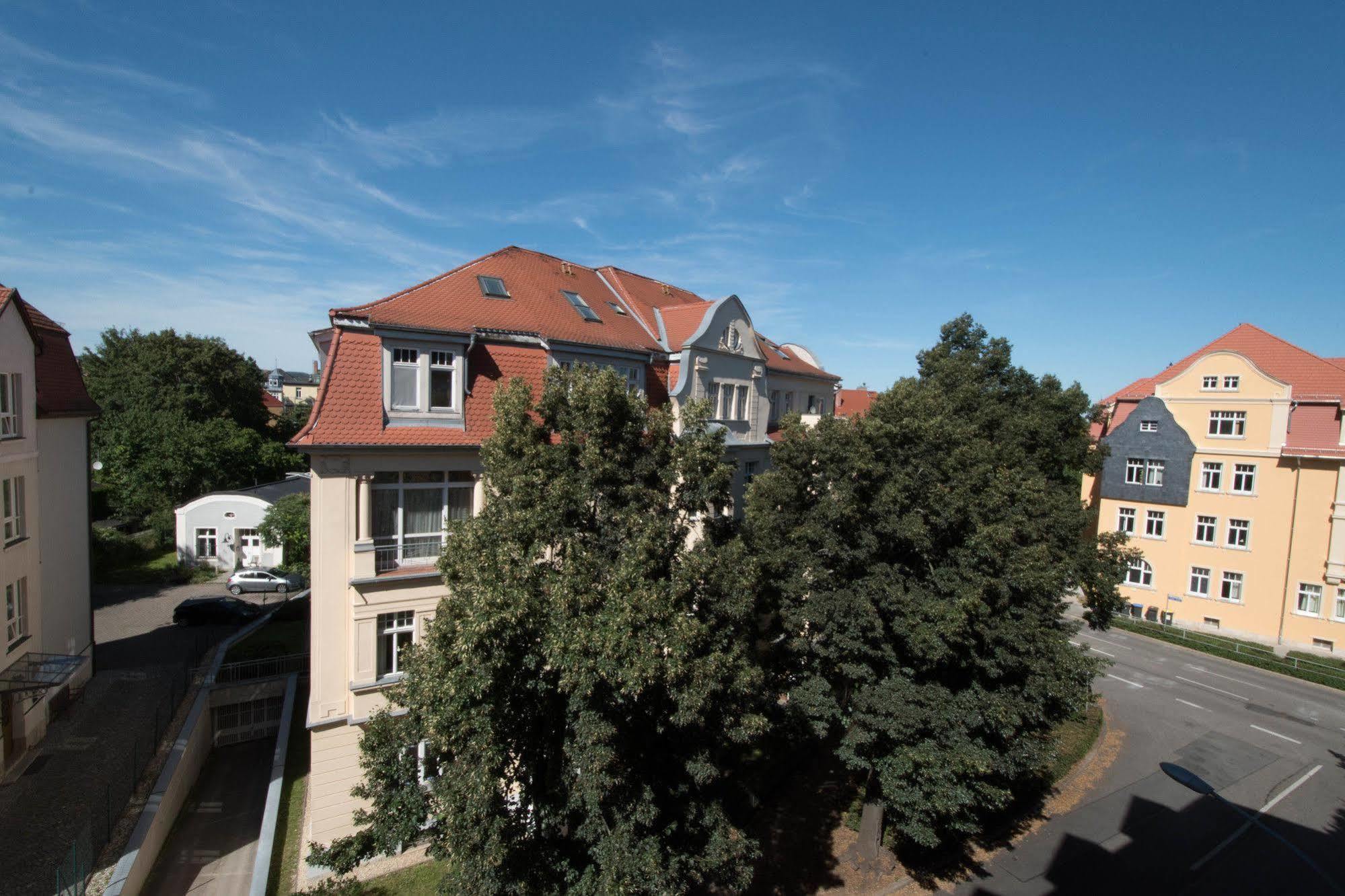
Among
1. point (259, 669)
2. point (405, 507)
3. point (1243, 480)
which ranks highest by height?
point (1243, 480)

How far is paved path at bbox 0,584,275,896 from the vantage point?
1473 cm

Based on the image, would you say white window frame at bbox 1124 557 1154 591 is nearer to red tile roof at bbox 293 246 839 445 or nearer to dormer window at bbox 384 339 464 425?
red tile roof at bbox 293 246 839 445

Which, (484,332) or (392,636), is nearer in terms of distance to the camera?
(392,636)

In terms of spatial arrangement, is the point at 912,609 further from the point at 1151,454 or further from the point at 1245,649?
the point at 1151,454

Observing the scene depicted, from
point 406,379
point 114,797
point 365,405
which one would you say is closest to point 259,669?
point 114,797

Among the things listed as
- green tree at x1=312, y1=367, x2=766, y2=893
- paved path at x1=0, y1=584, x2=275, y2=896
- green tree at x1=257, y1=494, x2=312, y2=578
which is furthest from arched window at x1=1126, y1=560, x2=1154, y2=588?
green tree at x1=257, y1=494, x2=312, y2=578

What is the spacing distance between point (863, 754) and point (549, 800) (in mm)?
8029

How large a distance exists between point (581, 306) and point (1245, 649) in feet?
117

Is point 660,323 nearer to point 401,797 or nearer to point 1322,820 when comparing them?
point 401,797

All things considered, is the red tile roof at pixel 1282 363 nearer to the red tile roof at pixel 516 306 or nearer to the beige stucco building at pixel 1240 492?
the beige stucco building at pixel 1240 492

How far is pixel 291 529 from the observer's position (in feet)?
114

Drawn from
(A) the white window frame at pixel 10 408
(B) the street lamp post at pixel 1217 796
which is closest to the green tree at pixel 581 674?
(A) the white window frame at pixel 10 408

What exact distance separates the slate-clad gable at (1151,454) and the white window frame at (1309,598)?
6064 mm

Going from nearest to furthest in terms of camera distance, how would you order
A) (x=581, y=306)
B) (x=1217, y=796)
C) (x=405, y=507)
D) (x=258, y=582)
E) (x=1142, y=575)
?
(x=405, y=507), (x=1217, y=796), (x=581, y=306), (x=258, y=582), (x=1142, y=575)
